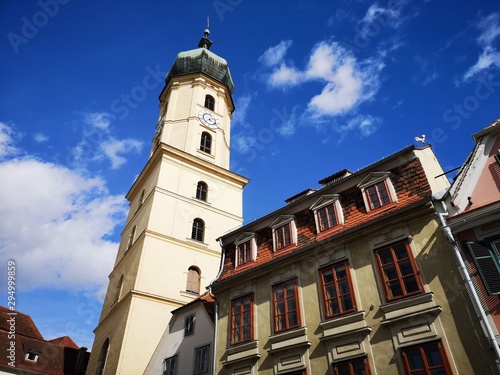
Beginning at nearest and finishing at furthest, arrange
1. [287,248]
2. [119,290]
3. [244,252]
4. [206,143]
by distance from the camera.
→ [287,248] < [244,252] < [119,290] < [206,143]

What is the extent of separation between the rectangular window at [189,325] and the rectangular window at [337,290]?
7.54 metres

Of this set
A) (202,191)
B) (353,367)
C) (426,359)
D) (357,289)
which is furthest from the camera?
(202,191)

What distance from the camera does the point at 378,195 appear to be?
542 inches

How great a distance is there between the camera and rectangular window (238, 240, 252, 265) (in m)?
16.8

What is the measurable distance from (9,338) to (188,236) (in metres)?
16.3

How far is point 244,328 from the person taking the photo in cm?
1460

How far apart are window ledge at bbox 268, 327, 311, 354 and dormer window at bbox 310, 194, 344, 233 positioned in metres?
3.80

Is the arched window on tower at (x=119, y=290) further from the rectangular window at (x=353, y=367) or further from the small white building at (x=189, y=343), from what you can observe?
the rectangular window at (x=353, y=367)

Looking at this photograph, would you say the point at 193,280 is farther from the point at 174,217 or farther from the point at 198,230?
the point at 174,217

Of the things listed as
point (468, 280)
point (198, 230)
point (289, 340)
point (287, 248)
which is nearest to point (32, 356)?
point (198, 230)

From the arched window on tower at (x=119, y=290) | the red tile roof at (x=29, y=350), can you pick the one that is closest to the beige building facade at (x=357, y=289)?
the arched window on tower at (x=119, y=290)

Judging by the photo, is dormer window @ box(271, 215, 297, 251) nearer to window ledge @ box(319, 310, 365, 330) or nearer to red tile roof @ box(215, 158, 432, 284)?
red tile roof @ box(215, 158, 432, 284)

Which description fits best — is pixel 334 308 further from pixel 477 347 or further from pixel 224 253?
pixel 224 253

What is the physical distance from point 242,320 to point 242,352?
117 cm
